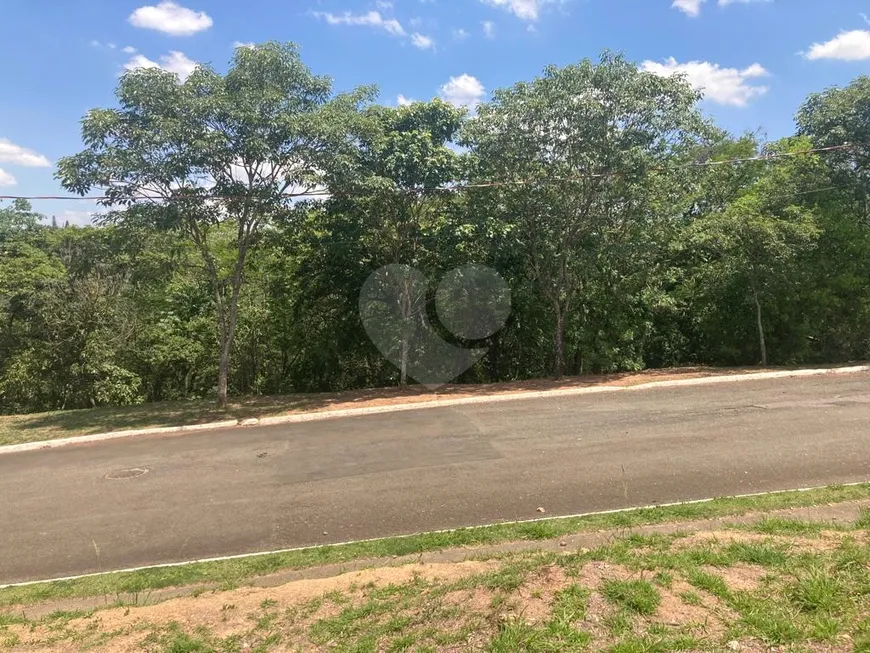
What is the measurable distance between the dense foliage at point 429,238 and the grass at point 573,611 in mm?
8979

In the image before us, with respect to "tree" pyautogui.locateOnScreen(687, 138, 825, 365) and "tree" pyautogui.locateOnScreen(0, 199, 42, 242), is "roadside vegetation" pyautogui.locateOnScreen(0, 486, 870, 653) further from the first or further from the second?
"tree" pyautogui.locateOnScreen(0, 199, 42, 242)

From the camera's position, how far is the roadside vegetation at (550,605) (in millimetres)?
2938

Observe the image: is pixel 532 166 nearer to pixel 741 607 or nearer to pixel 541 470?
pixel 541 470

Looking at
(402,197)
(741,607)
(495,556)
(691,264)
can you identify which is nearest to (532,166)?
(402,197)

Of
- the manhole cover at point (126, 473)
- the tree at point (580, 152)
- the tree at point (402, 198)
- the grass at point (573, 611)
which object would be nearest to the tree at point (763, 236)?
the tree at point (580, 152)

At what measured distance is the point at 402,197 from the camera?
13188 millimetres

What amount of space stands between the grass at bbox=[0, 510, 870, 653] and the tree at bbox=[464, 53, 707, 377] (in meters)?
10.6

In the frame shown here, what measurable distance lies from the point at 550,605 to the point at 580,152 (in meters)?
11.8

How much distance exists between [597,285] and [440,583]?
42.4 feet

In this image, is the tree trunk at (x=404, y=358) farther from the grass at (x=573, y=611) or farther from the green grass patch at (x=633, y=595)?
the green grass patch at (x=633, y=595)

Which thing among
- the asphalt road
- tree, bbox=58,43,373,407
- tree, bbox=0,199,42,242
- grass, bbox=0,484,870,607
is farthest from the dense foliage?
tree, bbox=0,199,42,242

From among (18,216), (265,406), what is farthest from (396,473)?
(18,216)

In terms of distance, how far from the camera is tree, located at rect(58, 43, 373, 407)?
10.6 m

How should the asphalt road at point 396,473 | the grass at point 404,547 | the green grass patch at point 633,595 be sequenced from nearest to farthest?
the green grass patch at point 633,595
the grass at point 404,547
the asphalt road at point 396,473
